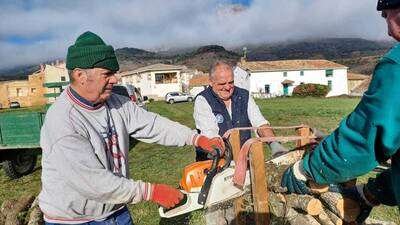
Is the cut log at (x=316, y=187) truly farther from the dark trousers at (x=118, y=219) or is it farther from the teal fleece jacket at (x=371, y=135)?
the dark trousers at (x=118, y=219)

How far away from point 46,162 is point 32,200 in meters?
4.58

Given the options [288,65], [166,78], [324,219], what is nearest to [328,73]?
[288,65]

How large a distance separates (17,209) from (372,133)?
5919 mm

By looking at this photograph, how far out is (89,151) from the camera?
2.55 m

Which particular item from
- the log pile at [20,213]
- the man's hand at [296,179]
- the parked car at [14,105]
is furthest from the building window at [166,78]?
the man's hand at [296,179]

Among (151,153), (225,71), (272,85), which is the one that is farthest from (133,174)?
(272,85)

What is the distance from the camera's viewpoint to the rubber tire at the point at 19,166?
10039 mm

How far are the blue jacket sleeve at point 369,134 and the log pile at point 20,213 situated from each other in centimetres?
509

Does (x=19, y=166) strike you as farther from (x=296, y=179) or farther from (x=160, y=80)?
(x=160, y=80)

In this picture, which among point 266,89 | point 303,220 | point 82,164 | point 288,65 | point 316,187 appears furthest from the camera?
point 288,65

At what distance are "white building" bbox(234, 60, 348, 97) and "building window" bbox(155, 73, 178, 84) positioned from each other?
34.1ft

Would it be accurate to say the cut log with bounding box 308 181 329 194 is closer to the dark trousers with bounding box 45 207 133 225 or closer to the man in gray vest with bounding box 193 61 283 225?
the dark trousers with bounding box 45 207 133 225

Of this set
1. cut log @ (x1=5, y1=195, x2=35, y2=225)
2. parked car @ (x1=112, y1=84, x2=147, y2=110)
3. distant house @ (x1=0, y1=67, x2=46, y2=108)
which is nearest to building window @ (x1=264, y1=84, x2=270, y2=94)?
distant house @ (x1=0, y1=67, x2=46, y2=108)

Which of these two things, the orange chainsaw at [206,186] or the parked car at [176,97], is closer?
the orange chainsaw at [206,186]
